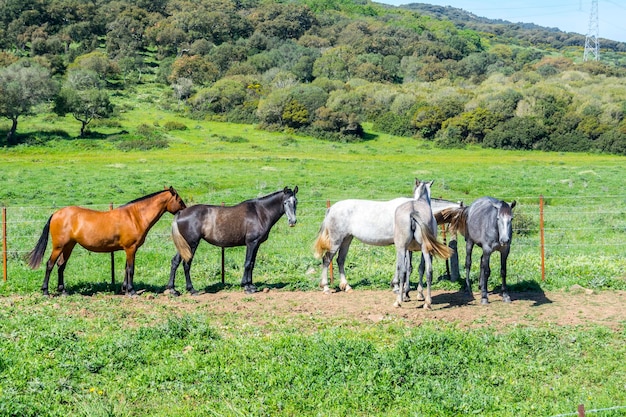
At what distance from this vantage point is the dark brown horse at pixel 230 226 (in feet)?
42.1

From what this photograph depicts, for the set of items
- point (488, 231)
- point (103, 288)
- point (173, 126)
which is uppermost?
point (173, 126)

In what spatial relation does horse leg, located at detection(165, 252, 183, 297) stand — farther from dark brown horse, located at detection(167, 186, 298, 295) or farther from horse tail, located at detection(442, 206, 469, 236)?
horse tail, located at detection(442, 206, 469, 236)

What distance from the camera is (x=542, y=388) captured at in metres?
7.28

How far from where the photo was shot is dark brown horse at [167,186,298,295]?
505 inches

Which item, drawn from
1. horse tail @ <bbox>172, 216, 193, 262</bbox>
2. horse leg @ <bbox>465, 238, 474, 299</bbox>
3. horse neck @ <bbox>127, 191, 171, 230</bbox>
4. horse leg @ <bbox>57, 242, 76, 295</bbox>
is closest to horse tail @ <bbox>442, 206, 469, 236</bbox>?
horse leg @ <bbox>465, 238, 474, 299</bbox>

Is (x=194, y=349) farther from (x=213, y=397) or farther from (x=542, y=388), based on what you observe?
(x=542, y=388)

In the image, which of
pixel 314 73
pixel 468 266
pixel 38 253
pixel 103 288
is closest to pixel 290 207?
pixel 468 266

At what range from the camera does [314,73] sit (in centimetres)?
9262

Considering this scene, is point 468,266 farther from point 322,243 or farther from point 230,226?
point 230,226

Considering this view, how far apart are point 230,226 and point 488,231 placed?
5026 millimetres

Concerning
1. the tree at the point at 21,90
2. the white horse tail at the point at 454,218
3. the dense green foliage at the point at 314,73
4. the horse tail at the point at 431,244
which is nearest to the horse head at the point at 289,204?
the horse tail at the point at 431,244

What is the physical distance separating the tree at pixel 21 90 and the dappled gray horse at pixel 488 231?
47281 millimetres

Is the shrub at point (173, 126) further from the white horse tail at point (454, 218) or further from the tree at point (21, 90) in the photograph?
the white horse tail at point (454, 218)

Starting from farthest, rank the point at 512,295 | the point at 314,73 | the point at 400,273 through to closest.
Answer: the point at 314,73 < the point at 512,295 < the point at 400,273
